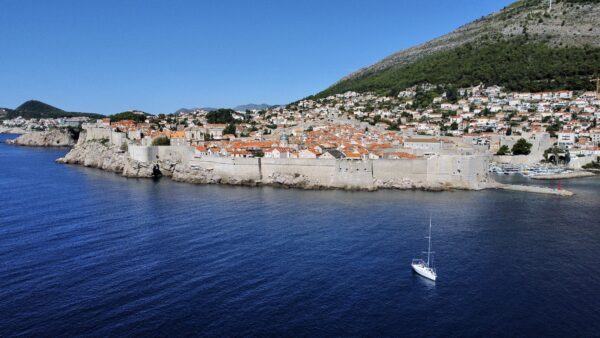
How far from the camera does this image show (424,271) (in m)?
11.9

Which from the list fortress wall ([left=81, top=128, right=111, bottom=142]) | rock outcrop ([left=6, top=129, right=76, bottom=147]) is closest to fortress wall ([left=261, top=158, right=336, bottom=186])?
fortress wall ([left=81, top=128, right=111, bottom=142])

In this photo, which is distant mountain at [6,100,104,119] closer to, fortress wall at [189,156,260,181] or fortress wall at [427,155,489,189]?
fortress wall at [189,156,260,181]

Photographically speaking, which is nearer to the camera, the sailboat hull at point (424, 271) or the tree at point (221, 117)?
the sailboat hull at point (424, 271)

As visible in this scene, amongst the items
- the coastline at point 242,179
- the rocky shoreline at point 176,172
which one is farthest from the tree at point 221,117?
the coastline at point 242,179

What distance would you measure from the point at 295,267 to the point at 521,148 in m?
28.6

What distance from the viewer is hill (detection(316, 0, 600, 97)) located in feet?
183

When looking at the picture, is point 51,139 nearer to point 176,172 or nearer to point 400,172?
point 176,172

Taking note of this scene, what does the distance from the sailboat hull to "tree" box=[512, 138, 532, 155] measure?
27.0 meters

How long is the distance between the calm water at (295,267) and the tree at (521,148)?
48.7ft

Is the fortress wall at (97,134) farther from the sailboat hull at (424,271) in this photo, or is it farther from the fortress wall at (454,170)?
the sailboat hull at (424,271)

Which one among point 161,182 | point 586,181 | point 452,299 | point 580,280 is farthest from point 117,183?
point 586,181

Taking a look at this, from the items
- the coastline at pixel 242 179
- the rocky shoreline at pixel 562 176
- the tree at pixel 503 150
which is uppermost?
the tree at pixel 503 150

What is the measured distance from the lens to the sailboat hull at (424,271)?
11719 mm

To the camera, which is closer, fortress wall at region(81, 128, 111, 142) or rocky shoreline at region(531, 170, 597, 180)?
rocky shoreline at region(531, 170, 597, 180)
